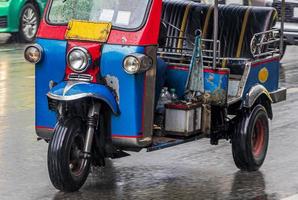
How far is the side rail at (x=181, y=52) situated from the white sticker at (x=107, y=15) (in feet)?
2.81

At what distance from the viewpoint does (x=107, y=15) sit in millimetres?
7035

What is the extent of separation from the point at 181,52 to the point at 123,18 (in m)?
1.33

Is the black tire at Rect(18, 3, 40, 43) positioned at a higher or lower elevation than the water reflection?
higher

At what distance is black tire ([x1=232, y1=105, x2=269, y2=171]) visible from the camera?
7.56 meters

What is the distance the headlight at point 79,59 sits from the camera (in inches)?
264

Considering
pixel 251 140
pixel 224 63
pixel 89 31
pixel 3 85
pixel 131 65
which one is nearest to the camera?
pixel 131 65

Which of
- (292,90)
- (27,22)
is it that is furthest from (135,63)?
(27,22)

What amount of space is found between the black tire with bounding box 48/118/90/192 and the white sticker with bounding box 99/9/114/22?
2.96 ft

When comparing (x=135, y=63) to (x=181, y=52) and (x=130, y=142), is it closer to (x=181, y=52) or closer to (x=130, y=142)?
(x=130, y=142)

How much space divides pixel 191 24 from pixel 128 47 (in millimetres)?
2200

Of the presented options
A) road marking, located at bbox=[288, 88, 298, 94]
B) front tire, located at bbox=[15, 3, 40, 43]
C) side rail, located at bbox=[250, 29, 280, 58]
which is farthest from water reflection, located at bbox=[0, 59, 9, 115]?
road marking, located at bbox=[288, 88, 298, 94]

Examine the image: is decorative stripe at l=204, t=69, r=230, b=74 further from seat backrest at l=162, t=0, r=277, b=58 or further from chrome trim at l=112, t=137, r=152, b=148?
seat backrest at l=162, t=0, r=277, b=58

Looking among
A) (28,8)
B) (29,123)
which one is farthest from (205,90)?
(28,8)

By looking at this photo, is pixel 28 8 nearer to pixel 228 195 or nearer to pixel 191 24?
pixel 191 24
